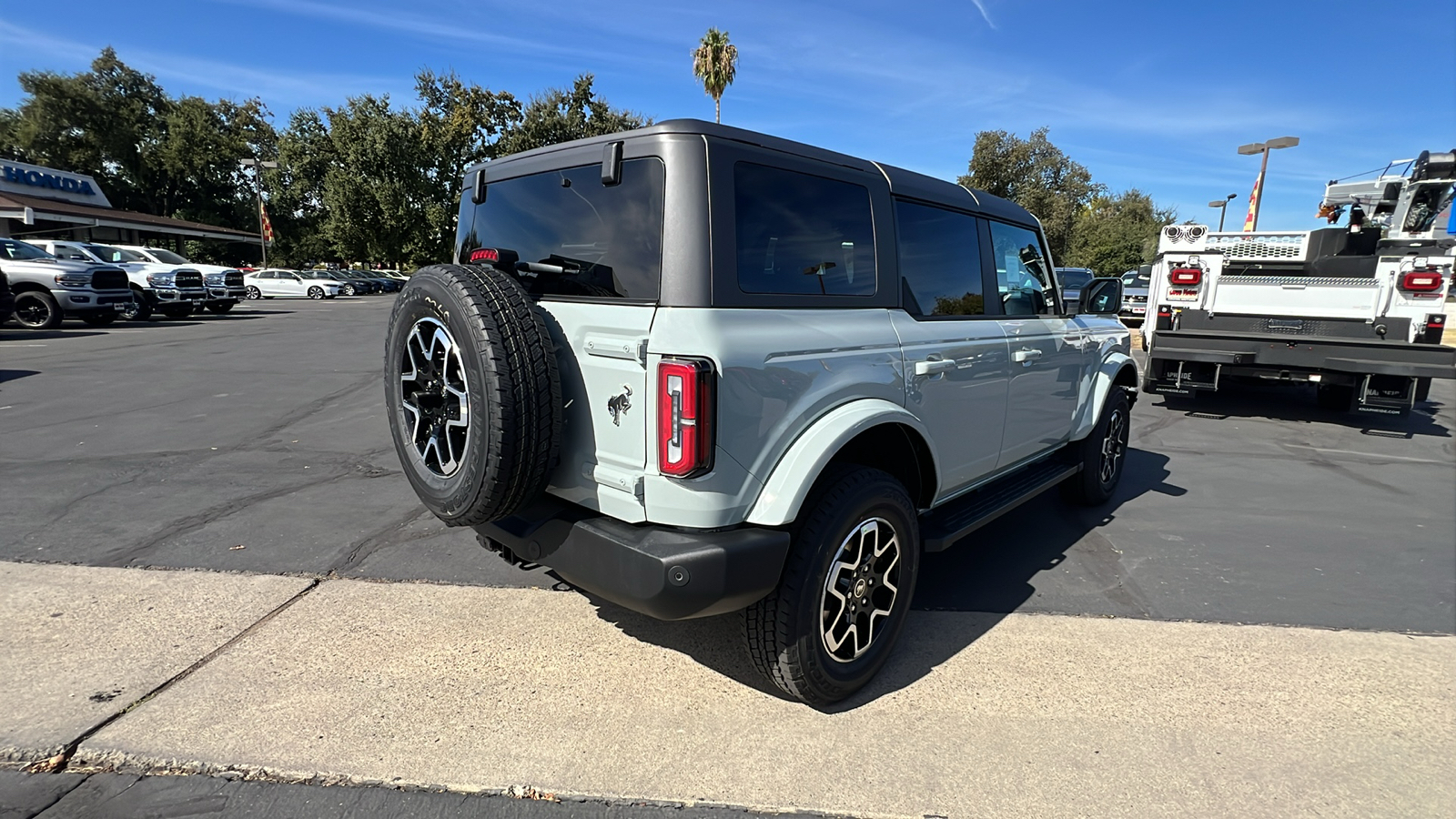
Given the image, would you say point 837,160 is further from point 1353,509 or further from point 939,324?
point 1353,509

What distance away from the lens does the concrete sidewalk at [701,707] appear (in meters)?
2.32

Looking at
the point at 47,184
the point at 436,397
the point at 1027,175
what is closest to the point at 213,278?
the point at 47,184

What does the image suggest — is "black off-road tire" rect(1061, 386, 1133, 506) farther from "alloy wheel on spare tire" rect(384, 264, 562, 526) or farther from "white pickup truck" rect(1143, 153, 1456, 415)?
"alloy wheel on spare tire" rect(384, 264, 562, 526)

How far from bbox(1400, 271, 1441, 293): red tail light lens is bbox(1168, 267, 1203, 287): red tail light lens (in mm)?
1865

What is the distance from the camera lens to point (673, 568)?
2229 millimetres

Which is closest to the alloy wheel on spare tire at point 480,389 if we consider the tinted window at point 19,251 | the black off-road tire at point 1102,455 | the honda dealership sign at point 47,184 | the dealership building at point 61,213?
the black off-road tire at point 1102,455

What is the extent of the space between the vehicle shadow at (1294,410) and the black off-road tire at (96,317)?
20.5 metres

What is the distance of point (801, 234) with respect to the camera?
267 cm

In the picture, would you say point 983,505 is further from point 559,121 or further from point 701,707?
point 559,121

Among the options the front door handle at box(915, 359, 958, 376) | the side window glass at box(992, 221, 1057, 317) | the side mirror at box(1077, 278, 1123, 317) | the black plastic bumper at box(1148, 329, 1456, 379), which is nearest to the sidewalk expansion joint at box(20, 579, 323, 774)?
the front door handle at box(915, 359, 958, 376)

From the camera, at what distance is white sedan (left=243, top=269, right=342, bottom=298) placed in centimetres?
3522

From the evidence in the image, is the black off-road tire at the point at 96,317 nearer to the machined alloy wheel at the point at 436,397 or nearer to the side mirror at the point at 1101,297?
the machined alloy wheel at the point at 436,397

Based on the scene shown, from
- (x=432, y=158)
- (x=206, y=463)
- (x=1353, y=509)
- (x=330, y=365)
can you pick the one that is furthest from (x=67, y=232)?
(x=1353, y=509)

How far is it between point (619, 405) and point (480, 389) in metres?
0.44
